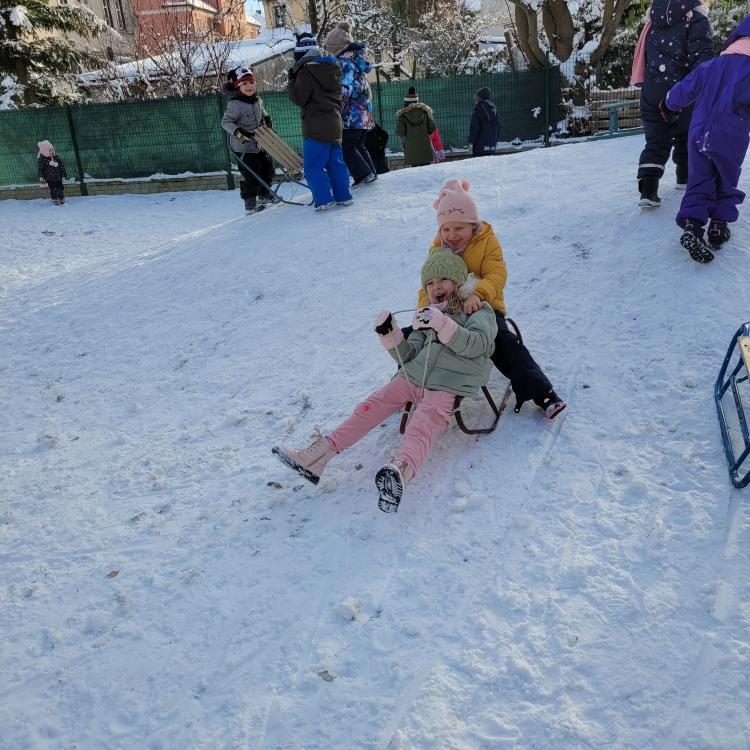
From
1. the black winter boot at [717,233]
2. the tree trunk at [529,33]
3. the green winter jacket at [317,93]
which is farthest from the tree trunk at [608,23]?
the black winter boot at [717,233]

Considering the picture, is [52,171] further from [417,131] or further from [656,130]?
[656,130]

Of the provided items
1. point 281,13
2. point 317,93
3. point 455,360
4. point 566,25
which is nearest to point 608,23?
point 566,25

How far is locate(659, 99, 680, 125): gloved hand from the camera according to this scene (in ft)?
17.3

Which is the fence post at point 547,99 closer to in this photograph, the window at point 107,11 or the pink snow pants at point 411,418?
the pink snow pants at point 411,418

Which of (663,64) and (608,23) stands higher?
(608,23)

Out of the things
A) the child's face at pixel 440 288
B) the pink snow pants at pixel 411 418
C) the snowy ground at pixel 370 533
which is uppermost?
the child's face at pixel 440 288

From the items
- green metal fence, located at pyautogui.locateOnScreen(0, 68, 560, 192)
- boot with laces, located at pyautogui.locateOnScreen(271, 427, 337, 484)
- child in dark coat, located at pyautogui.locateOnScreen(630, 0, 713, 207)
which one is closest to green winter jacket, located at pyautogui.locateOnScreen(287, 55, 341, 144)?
child in dark coat, located at pyautogui.locateOnScreen(630, 0, 713, 207)

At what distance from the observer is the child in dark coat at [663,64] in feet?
16.8

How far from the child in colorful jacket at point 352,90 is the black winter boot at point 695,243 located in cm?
436

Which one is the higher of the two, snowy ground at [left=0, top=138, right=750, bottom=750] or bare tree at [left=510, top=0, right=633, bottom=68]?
bare tree at [left=510, top=0, right=633, bottom=68]

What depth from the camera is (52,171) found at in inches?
527

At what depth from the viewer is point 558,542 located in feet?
9.15

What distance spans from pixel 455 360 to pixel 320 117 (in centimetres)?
462

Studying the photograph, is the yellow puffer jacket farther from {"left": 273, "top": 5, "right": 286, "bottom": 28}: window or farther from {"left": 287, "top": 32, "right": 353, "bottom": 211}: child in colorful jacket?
{"left": 273, "top": 5, "right": 286, "bottom": 28}: window
